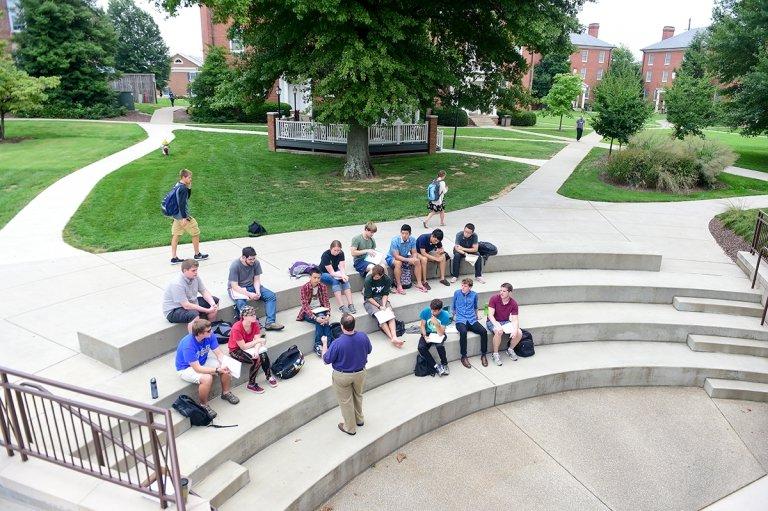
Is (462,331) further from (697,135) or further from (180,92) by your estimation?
(180,92)

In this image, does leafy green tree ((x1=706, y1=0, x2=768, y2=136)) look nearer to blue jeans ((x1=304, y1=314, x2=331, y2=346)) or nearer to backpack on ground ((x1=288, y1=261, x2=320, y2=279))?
backpack on ground ((x1=288, y1=261, x2=320, y2=279))

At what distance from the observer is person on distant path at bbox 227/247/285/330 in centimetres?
822

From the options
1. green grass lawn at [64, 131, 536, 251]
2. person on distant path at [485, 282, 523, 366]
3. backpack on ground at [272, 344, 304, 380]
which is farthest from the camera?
green grass lawn at [64, 131, 536, 251]

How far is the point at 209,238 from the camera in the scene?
12086 millimetres

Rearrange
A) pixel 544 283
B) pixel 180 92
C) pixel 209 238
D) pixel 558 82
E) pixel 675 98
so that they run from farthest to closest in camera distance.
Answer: pixel 180 92, pixel 558 82, pixel 675 98, pixel 209 238, pixel 544 283

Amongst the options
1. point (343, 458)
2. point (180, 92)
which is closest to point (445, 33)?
point (343, 458)

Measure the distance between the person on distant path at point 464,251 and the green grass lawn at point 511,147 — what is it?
56.0ft

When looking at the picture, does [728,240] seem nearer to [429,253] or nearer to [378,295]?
[429,253]

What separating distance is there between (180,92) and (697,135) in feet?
239

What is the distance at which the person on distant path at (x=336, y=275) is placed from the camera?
9.09m

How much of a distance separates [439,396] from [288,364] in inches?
85.9

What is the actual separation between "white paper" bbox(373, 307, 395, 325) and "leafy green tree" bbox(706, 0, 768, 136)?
20159mm

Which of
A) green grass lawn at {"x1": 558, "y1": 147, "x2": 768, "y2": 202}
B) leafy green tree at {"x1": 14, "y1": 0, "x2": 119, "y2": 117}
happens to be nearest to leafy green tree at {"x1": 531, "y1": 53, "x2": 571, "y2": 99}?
leafy green tree at {"x1": 14, "y1": 0, "x2": 119, "y2": 117}

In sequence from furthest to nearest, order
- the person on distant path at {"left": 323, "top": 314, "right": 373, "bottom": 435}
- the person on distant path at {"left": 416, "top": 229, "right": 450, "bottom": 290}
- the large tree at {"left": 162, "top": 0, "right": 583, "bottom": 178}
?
the large tree at {"left": 162, "top": 0, "right": 583, "bottom": 178}, the person on distant path at {"left": 416, "top": 229, "right": 450, "bottom": 290}, the person on distant path at {"left": 323, "top": 314, "right": 373, "bottom": 435}
